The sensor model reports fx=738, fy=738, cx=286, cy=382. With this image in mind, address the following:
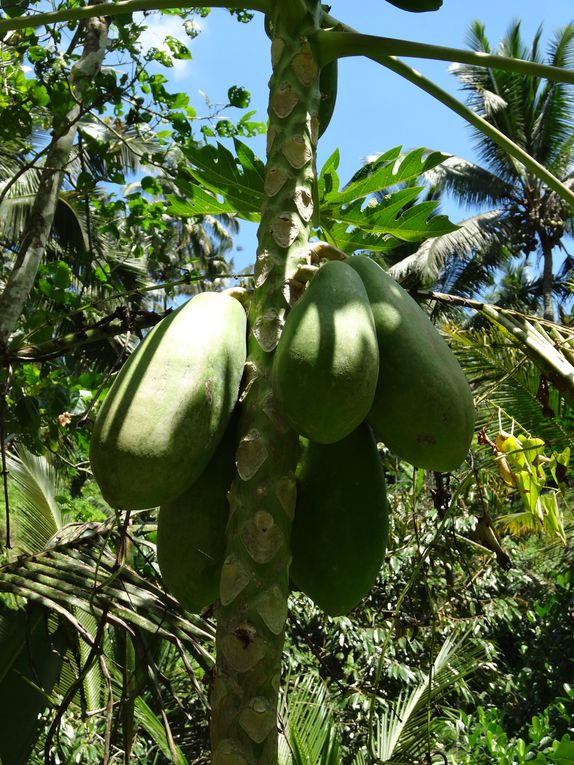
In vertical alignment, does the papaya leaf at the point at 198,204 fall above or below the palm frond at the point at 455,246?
below

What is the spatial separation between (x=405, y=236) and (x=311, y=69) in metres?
0.41

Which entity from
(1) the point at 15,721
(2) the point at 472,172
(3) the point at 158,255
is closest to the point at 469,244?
(2) the point at 472,172

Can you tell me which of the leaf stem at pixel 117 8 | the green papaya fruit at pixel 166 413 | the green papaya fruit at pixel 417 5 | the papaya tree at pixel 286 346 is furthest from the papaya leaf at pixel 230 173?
the green papaya fruit at pixel 166 413

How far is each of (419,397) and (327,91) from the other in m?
0.77

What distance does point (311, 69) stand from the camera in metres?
1.29

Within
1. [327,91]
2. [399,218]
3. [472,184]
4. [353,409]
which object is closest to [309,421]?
[353,409]

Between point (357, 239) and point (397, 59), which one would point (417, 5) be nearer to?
point (397, 59)

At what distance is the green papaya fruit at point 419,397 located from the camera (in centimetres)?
103

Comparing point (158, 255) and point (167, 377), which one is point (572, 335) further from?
point (158, 255)

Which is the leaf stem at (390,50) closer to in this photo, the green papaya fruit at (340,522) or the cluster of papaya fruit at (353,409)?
the cluster of papaya fruit at (353,409)

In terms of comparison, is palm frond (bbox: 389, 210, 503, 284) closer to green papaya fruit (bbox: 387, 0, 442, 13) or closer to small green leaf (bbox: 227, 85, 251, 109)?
small green leaf (bbox: 227, 85, 251, 109)

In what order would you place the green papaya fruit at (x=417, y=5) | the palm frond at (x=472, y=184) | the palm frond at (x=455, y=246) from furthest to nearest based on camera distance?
1. the palm frond at (x=472, y=184)
2. the palm frond at (x=455, y=246)
3. the green papaya fruit at (x=417, y=5)

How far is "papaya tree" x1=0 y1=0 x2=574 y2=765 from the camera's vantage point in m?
0.92

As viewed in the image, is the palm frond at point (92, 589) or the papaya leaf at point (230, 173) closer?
the papaya leaf at point (230, 173)
